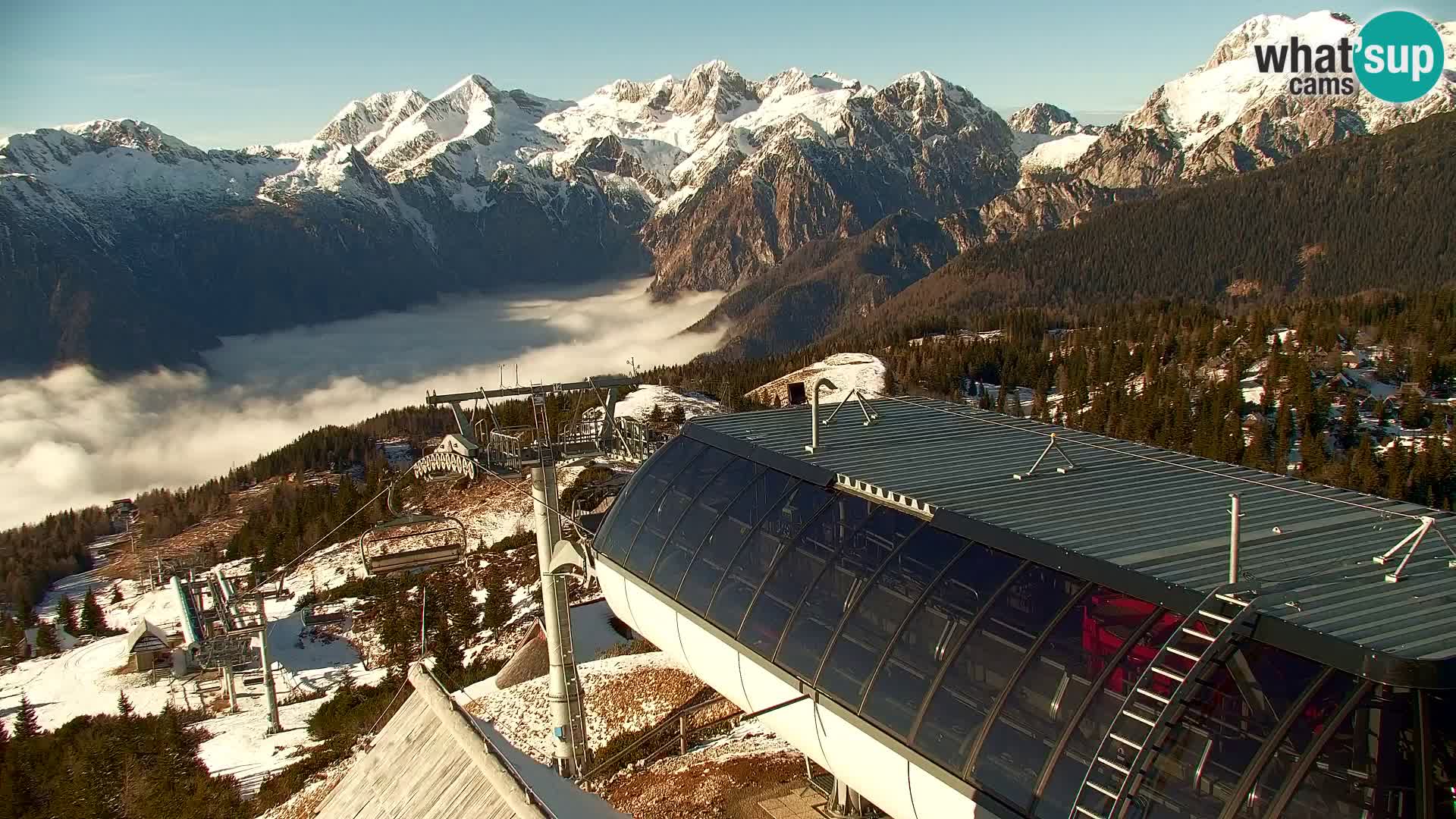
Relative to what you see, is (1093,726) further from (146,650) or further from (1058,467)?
(146,650)

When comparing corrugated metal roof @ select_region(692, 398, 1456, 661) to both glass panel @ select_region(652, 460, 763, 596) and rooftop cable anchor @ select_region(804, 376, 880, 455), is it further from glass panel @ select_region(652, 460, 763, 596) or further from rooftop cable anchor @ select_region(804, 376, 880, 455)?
glass panel @ select_region(652, 460, 763, 596)

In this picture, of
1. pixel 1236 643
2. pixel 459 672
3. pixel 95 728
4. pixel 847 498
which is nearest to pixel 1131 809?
pixel 1236 643

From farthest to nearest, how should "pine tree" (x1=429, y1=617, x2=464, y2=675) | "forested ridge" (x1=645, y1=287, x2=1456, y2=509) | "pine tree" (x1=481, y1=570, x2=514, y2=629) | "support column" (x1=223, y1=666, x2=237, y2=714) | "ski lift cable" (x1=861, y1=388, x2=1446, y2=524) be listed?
"forested ridge" (x1=645, y1=287, x2=1456, y2=509), "pine tree" (x1=481, y1=570, x2=514, y2=629), "support column" (x1=223, y1=666, x2=237, y2=714), "pine tree" (x1=429, y1=617, x2=464, y2=675), "ski lift cable" (x1=861, y1=388, x2=1446, y2=524)

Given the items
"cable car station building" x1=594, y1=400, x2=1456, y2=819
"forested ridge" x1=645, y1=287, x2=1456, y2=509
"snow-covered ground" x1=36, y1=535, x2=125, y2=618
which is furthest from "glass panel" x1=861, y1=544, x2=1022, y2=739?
"snow-covered ground" x1=36, y1=535, x2=125, y2=618

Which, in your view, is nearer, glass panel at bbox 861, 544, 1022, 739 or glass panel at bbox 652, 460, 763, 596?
glass panel at bbox 861, 544, 1022, 739

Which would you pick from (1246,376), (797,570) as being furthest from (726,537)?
(1246,376)

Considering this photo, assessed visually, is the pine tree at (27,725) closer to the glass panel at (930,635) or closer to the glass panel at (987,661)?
the glass panel at (930,635)

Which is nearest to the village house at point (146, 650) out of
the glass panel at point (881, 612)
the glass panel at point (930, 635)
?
the glass panel at point (881, 612)

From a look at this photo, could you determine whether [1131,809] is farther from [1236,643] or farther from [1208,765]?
[1236,643]
